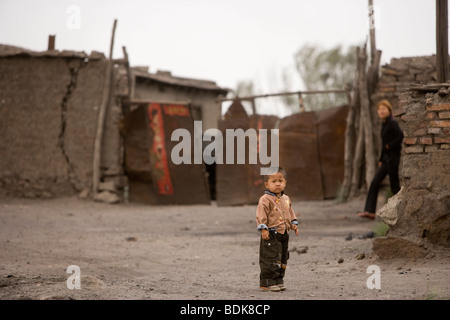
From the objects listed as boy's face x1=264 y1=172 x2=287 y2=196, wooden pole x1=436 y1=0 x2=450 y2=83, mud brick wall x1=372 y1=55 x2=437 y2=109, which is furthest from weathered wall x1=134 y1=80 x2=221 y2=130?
boy's face x1=264 y1=172 x2=287 y2=196

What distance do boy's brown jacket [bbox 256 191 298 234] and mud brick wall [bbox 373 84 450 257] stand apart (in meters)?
1.19

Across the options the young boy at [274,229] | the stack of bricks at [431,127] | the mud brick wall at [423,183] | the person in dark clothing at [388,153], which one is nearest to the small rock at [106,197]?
the person in dark clothing at [388,153]

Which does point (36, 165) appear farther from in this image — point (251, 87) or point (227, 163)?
point (251, 87)

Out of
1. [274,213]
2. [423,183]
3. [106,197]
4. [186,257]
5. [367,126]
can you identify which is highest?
[367,126]

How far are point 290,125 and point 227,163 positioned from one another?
1305mm

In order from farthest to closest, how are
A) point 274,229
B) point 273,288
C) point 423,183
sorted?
point 423,183 → point 274,229 → point 273,288

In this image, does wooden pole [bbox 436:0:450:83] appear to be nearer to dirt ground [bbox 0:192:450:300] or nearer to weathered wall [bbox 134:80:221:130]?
dirt ground [bbox 0:192:450:300]

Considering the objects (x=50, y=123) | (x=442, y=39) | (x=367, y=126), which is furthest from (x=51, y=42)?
(x=442, y=39)

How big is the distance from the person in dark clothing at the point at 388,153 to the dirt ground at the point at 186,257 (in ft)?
1.42

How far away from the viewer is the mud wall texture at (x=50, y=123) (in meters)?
12.0

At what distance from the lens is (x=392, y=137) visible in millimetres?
7613

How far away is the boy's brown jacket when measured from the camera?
4355 millimetres

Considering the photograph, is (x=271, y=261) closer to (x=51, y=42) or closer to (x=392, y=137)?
(x=392, y=137)

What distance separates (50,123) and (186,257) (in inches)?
256
